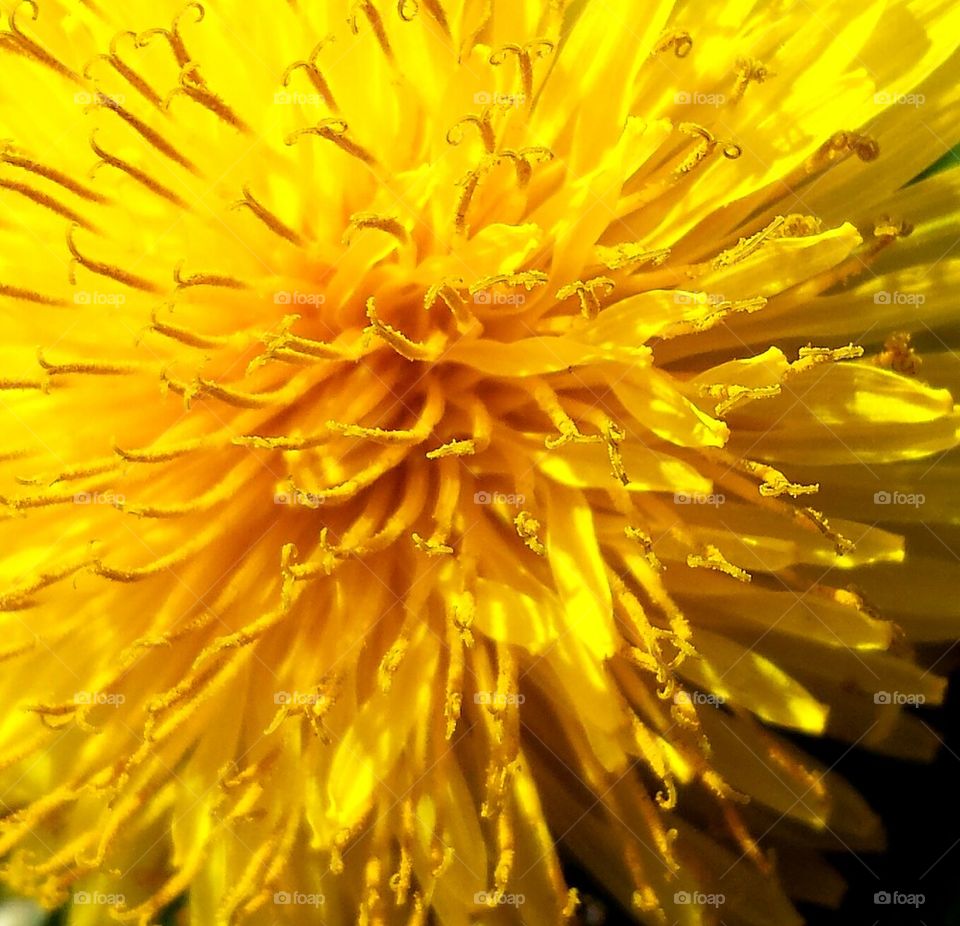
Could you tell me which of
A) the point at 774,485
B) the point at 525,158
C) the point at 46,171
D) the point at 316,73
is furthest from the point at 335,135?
the point at 774,485

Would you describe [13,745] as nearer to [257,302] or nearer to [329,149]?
[257,302]

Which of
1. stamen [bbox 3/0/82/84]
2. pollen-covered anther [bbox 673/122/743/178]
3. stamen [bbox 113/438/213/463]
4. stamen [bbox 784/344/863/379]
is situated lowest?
stamen [bbox 784/344/863/379]

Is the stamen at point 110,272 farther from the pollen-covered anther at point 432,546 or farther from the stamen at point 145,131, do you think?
the pollen-covered anther at point 432,546

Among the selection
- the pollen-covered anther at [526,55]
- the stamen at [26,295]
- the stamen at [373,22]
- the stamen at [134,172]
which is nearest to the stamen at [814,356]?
the pollen-covered anther at [526,55]

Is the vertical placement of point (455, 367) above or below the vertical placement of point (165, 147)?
below

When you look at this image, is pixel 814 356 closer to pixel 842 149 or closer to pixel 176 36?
pixel 842 149

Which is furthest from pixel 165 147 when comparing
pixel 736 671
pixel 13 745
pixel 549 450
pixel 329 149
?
pixel 736 671

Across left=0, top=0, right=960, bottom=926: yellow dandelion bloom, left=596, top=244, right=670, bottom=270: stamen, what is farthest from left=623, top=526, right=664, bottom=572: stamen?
left=596, top=244, right=670, bottom=270: stamen

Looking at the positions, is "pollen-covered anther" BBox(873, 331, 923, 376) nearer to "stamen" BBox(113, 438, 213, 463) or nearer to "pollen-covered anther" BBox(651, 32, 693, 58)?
"pollen-covered anther" BBox(651, 32, 693, 58)
